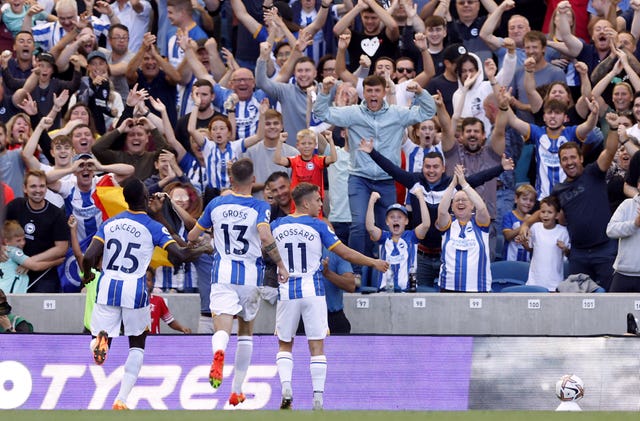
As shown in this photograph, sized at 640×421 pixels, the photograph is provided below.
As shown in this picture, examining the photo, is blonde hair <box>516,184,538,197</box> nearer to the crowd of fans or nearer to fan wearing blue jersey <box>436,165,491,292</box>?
the crowd of fans

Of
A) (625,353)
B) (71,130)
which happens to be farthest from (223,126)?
(625,353)

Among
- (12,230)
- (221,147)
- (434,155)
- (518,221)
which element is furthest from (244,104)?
(518,221)

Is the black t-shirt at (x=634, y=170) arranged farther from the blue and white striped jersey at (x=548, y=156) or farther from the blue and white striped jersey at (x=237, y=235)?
the blue and white striped jersey at (x=237, y=235)

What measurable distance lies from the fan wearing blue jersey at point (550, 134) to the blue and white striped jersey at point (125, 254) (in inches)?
199

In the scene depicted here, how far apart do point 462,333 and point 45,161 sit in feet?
18.7

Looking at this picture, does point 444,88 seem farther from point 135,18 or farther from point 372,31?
Result: point 135,18

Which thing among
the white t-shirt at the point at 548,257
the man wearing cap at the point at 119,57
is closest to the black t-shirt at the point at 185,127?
the man wearing cap at the point at 119,57

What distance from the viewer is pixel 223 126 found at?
15336 millimetres

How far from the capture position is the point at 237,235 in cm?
1183

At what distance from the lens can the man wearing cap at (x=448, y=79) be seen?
16.3m

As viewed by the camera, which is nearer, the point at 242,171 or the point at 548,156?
the point at 242,171

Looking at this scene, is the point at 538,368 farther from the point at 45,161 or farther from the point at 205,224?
the point at 45,161

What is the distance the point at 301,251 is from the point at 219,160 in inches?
147

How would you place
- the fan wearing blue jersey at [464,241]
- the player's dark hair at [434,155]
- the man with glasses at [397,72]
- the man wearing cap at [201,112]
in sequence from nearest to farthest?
1. the fan wearing blue jersey at [464,241]
2. the player's dark hair at [434,155]
3. the man with glasses at [397,72]
4. the man wearing cap at [201,112]
